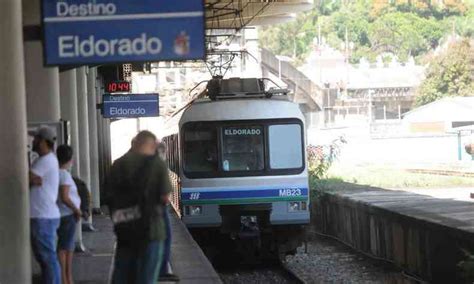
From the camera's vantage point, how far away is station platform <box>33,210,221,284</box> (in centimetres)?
1114

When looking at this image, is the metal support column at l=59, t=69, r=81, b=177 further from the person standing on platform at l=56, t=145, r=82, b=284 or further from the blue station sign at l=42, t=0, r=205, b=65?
the blue station sign at l=42, t=0, r=205, b=65

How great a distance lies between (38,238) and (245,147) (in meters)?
7.82

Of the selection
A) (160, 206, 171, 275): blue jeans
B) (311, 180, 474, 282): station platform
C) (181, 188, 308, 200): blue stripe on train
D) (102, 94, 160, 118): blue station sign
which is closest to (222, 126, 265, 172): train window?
(181, 188, 308, 200): blue stripe on train

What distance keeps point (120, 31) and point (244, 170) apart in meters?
7.75

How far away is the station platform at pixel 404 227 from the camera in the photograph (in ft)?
46.4

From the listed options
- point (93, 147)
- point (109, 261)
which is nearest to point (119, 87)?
point (93, 147)

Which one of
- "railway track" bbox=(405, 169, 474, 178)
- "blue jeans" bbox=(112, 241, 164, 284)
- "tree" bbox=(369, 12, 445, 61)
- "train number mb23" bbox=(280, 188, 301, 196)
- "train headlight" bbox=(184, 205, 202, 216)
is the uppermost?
"tree" bbox=(369, 12, 445, 61)

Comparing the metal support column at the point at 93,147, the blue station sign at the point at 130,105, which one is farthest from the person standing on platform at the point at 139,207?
the blue station sign at the point at 130,105

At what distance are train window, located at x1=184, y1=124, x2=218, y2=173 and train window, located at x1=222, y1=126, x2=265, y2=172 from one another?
19 centimetres

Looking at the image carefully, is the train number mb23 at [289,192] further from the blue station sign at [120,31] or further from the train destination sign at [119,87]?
the train destination sign at [119,87]

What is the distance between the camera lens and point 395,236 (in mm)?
17219

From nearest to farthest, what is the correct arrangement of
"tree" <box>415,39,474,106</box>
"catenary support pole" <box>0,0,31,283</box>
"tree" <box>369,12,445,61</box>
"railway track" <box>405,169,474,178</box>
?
"catenary support pole" <box>0,0,31,283</box>, "railway track" <box>405,169,474,178</box>, "tree" <box>415,39,474,106</box>, "tree" <box>369,12,445,61</box>

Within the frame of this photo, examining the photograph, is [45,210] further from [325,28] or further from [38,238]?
[325,28]

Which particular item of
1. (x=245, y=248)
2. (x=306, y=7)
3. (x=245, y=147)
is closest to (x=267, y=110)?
(x=245, y=147)
